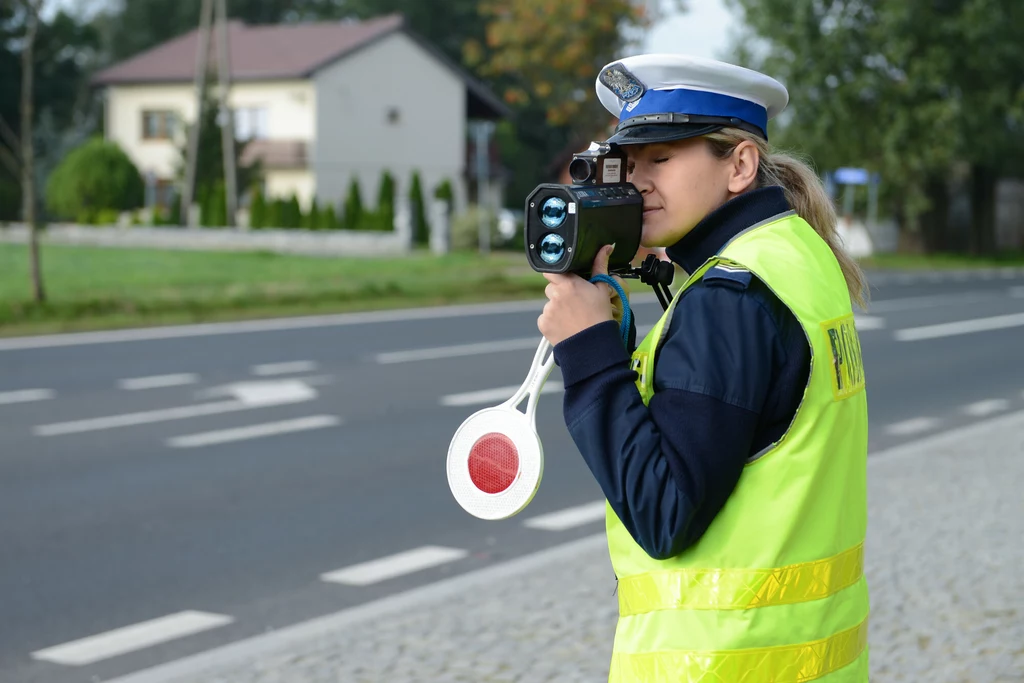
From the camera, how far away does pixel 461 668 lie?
469 cm

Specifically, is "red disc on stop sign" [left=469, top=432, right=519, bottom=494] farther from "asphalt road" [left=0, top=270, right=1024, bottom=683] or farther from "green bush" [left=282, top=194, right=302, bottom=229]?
"green bush" [left=282, top=194, right=302, bottom=229]

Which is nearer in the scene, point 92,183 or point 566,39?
point 566,39

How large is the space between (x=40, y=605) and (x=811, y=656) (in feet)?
14.9

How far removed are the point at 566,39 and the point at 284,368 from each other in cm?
2846

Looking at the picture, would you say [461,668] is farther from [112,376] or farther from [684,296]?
[112,376]

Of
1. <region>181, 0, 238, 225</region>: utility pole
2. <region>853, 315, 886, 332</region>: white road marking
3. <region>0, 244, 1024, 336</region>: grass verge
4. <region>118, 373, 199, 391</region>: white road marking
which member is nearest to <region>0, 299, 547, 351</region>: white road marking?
<region>0, 244, 1024, 336</region>: grass verge

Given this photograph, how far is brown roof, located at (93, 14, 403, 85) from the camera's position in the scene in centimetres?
5428

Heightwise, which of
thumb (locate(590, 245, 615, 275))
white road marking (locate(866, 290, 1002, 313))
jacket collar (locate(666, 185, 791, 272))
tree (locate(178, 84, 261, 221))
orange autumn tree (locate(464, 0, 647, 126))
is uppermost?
orange autumn tree (locate(464, 0, 647, 126))

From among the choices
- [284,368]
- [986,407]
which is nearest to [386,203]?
[284,368]

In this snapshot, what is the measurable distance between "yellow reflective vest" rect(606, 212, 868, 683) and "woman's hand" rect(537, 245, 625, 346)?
90 millimetres

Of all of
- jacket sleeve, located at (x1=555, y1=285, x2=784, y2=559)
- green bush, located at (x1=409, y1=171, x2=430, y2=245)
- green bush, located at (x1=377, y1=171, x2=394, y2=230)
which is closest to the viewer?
jacket sleeve, located at (x1=555, y1=285, x2=784, y2=559)

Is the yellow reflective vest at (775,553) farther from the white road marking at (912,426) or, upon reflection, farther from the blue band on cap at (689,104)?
the white road marking at (912,426)

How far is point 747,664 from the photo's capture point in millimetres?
2049

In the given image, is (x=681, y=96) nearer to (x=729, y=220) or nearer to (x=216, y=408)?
(x=729, y=220)
